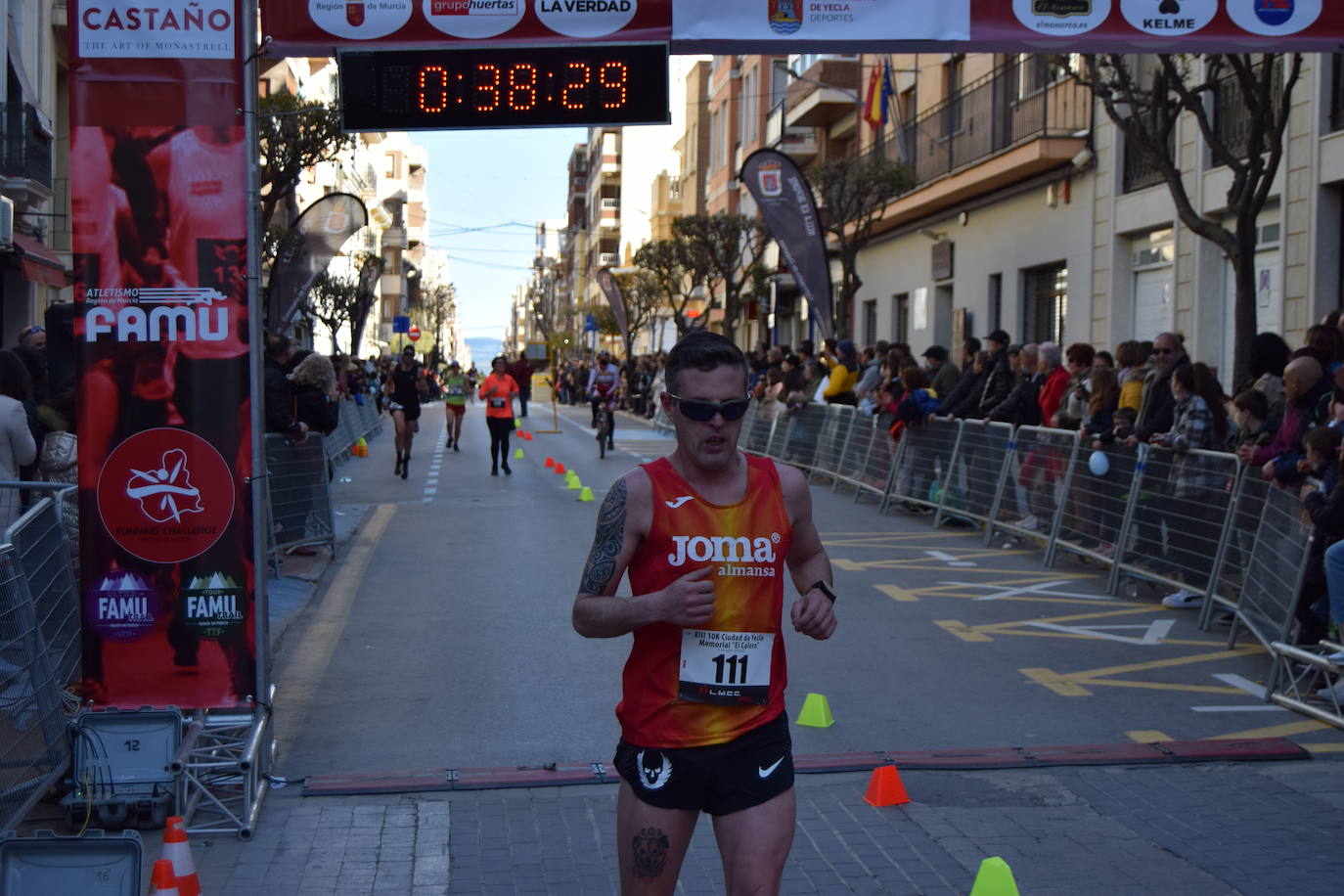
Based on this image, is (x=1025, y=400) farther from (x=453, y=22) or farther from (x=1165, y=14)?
(x=453, y=22)

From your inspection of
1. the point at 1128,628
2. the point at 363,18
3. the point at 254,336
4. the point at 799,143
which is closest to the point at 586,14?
the point at 363,18

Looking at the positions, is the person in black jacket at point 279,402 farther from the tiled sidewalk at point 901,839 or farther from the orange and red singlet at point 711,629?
the orange and red singlet at point 711,629

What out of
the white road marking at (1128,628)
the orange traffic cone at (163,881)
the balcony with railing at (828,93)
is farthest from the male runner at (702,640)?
the balcony with railing at (828,93)

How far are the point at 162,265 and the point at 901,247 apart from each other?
29608 millimetres

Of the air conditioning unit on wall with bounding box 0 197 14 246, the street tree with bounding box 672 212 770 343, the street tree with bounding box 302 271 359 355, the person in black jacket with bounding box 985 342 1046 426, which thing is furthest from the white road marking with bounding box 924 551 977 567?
the street tree with bounding box 302 271 359 355

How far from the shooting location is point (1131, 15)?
778 centimetres

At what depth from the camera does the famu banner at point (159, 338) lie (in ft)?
19.4

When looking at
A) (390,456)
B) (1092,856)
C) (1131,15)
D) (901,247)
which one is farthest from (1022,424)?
(901,247)

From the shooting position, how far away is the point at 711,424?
3604mm

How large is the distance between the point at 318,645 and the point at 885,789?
14.6 ft

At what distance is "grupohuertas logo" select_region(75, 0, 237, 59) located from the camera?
5922 millimetres

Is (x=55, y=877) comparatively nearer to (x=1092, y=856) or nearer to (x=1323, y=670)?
(x=1092, y=856)

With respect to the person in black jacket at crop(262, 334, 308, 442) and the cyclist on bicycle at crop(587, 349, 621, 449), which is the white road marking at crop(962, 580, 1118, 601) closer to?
the person in black jacket at crop(262, 334, 308, 442)

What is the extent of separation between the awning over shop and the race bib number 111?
70.2 feet
